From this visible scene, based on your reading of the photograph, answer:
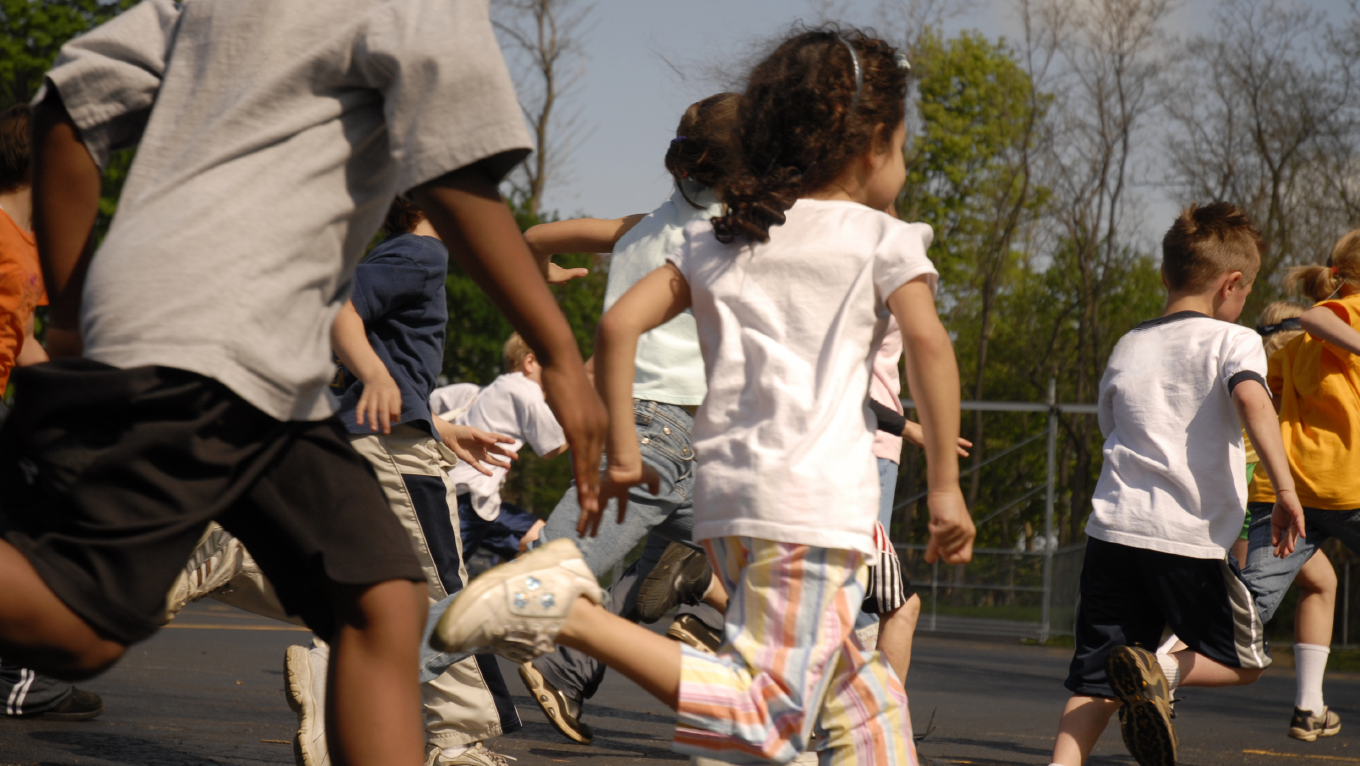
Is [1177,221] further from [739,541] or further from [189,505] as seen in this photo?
[189,505]

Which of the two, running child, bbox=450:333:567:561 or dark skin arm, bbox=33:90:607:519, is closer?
dark skin arm, bbox=33:90:607:519

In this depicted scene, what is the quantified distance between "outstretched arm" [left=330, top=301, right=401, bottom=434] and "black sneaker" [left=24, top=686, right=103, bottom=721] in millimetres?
2023

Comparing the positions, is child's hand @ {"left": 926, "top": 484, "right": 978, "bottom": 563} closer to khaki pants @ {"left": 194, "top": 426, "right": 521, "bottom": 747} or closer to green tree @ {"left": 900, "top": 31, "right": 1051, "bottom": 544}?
khaki pants @ {"left": 194, "top": 426, "right": 521, "bottom": 747}

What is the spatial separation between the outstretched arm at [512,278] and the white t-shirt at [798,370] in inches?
18.7

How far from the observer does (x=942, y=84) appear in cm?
2770

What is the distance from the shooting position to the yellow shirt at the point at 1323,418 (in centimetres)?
576

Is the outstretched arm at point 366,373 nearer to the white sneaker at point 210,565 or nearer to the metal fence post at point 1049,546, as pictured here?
the white sneaker at point 210,565

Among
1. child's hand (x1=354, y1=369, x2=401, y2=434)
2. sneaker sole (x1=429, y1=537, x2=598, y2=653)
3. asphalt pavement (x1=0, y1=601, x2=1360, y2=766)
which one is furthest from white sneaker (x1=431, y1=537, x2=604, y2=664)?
asphalt pavement (x1=0, y1=601, x2=1360, y2=766)

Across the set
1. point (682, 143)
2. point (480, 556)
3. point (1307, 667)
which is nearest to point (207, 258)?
point (682, 143)

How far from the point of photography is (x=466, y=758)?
12.6 feet

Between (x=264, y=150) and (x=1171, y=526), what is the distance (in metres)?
3.08

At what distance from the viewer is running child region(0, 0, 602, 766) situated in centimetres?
185

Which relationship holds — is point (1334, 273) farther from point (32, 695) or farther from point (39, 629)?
point (39, 629)

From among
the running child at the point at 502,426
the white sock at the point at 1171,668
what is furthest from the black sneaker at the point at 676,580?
the running child at the point at 502,426
